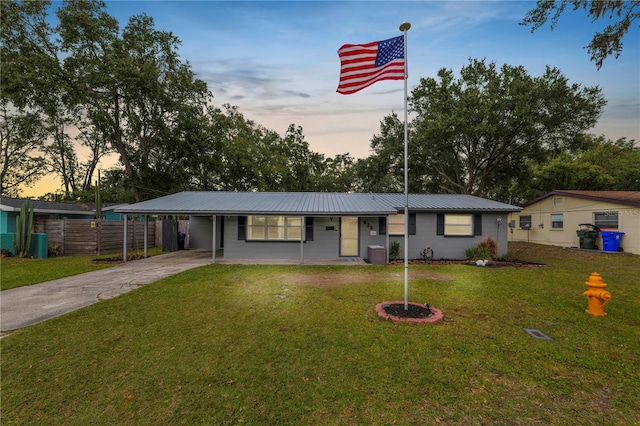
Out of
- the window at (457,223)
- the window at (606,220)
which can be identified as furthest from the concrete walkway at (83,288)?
the window at (606,220)

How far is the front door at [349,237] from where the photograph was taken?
41.7ft

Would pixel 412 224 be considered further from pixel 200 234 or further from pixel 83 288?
pixel 200 234

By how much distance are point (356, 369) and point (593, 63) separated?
7323 mm

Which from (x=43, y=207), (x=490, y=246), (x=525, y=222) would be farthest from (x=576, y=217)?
(x=43, y=207)

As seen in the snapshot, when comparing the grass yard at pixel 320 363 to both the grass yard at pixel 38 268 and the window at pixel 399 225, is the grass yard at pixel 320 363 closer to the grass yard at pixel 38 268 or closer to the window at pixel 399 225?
the grass yard at pixel 38 268

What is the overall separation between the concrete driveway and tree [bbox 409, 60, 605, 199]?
63.4 feet

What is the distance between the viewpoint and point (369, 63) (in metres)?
5.62

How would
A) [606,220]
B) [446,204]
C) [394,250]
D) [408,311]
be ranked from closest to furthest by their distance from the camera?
[408,311]
[394,250]
[446,204]
[606,220]

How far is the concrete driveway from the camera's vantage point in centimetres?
541

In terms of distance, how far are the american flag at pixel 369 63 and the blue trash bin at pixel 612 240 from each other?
655 inches

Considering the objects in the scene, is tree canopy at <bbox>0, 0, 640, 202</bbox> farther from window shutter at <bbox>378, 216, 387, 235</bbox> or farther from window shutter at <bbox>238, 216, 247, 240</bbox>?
window shutter at <bbox>238, 216, 247, 240</bbox>

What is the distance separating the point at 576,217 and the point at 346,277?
16.6m

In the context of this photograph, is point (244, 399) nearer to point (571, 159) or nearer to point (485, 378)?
point (485, 378)

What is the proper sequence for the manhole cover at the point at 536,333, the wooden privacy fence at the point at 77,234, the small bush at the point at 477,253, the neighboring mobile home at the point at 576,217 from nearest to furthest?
the manhole cover at the point at 536,333, the small bush at the point at 477,253, the wooden privacy fence at the point at 77,234, the neighboring mobile home at the point at 576,217
